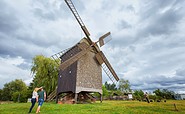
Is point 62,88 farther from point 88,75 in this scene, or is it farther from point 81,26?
point 81,26

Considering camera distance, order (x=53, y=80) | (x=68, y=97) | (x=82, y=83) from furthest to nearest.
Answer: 1. (x=53, y=80)
2. (x=68, y=97)
3. (x=82, y=83)

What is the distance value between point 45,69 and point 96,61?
1484cm

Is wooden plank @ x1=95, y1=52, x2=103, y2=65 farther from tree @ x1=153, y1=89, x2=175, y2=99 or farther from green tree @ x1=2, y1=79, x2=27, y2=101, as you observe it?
green tree @ x1=2, y1=79, x2=27, y2=101

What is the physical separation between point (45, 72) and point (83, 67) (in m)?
15.0

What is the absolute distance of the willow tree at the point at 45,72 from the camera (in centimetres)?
3027

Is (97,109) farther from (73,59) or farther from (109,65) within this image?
(109,65)

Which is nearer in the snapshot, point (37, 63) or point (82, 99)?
point (82, 99)

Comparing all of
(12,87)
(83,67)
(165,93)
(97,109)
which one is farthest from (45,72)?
(12,87)

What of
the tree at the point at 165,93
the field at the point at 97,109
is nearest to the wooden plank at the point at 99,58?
the field at the point at 97,109

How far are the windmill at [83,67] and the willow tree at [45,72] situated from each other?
32.7 feet

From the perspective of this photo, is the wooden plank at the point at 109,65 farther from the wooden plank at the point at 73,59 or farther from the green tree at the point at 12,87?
the green tree at the point at 12,87

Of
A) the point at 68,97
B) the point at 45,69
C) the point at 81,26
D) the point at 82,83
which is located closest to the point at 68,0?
the point at 81,26

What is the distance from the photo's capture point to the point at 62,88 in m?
20.6

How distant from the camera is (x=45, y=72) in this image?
30.7 meters
